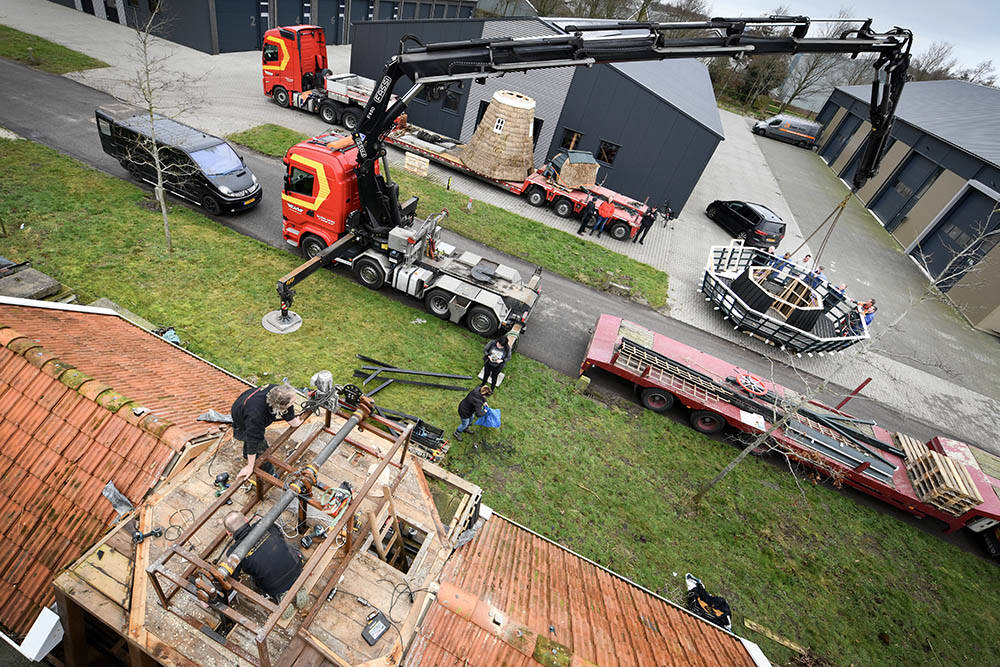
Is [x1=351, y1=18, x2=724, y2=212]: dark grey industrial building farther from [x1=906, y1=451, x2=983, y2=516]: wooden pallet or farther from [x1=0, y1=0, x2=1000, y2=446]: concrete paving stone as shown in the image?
[x1=906, y1=451, x2=983, y2=516]: wooden pallet

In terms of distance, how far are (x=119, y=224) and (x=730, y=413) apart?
16955 mm

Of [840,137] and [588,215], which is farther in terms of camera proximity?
[840,137]

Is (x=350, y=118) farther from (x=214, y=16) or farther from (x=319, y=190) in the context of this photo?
(x=214, y=16)

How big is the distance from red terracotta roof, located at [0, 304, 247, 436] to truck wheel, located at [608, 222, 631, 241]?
15.8 m

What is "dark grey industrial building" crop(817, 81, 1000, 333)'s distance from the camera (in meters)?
20.5

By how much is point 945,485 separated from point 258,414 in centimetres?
1340

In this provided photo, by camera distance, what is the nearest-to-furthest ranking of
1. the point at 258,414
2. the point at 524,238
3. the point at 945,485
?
1. the point at 258,414
2. the point at 945,485
3. the point at 524,238

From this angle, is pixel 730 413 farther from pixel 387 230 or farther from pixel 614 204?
pixel 614 204

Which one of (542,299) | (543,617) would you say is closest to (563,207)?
(542,299)

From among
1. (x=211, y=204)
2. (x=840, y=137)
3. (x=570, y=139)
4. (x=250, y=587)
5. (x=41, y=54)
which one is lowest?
(x=41, y=54)

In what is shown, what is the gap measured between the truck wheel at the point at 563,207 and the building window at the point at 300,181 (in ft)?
36.3

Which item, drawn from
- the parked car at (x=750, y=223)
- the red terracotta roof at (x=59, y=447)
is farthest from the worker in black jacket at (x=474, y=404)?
the parked car at (x=750, y=223)

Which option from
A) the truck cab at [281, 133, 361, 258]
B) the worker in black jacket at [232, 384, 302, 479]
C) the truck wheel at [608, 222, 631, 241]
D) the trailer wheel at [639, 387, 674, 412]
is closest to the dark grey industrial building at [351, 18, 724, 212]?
the truck wheel at [608, 222, 631, 241]

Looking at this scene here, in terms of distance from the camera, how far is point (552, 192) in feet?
64.3
